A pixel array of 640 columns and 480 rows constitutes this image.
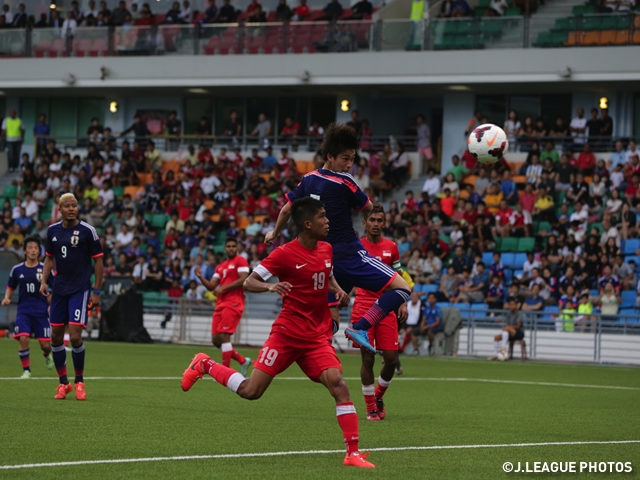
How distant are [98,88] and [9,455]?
1273 inches

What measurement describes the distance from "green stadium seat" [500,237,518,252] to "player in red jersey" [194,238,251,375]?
474 inches

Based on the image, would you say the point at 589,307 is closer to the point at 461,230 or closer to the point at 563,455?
the point at 461,230

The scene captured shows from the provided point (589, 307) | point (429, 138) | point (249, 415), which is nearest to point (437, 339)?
point (589, 307)

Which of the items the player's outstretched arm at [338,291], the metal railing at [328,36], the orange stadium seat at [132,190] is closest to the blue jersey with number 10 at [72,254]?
the player's outstretched arm at [338,291]

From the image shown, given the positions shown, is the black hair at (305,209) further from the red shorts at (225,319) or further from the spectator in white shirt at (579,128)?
the spectator in white shirt at (579,128)

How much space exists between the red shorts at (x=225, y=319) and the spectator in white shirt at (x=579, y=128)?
16993mm

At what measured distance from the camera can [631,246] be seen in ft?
Result: 84.0

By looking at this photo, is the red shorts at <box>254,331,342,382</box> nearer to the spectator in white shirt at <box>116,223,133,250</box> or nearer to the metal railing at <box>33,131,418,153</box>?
the spectator in white shirt at <box>116,223,133,250</box>

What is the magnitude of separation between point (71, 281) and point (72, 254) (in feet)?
1.03

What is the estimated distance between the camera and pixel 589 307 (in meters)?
24.1

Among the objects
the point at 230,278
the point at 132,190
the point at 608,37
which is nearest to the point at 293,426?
the point at 230,278

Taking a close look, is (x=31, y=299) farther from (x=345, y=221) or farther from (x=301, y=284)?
(x=301, y=284)

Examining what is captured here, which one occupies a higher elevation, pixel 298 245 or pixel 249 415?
pixel 298 245

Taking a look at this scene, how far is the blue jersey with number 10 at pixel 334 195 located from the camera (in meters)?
9.72
